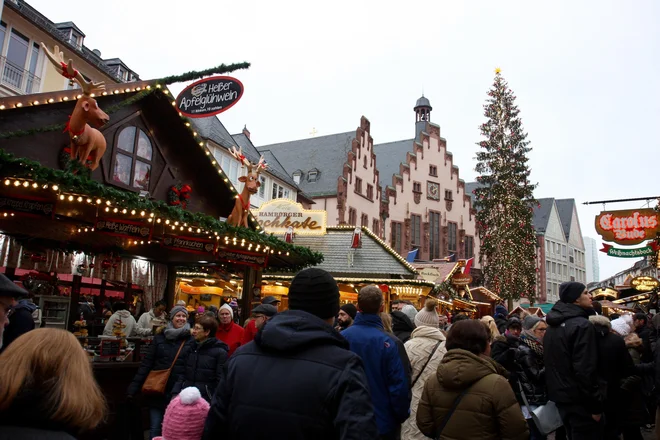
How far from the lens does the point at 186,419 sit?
3.82 m

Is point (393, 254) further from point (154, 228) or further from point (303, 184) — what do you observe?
point (303, 184)

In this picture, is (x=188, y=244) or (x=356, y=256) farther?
(x=356, y=256)

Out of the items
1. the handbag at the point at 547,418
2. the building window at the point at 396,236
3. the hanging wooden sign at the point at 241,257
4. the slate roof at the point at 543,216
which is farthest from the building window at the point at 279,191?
the slate roof at the point at 543,216

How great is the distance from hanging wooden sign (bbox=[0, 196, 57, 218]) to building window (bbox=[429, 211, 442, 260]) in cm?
4232

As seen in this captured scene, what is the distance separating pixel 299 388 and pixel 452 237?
4967 cm

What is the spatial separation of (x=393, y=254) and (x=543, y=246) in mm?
50914

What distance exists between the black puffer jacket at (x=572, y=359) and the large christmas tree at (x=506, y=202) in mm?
29524

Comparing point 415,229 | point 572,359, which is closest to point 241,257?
point 572,359

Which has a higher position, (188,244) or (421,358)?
(188,244)

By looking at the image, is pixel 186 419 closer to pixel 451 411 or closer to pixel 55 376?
pixel 451 411

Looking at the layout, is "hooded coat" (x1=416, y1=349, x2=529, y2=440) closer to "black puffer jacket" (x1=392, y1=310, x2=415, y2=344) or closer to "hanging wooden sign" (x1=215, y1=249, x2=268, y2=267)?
"black puffer jacket" (x1=392, y1=310, x2=415, y2=344)

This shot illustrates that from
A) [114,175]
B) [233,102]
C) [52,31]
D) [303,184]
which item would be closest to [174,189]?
[114,175]

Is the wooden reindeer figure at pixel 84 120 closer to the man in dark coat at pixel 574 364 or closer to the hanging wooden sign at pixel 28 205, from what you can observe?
the hanging wooden sign at pixel 28 205

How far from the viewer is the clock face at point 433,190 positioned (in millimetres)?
48719
